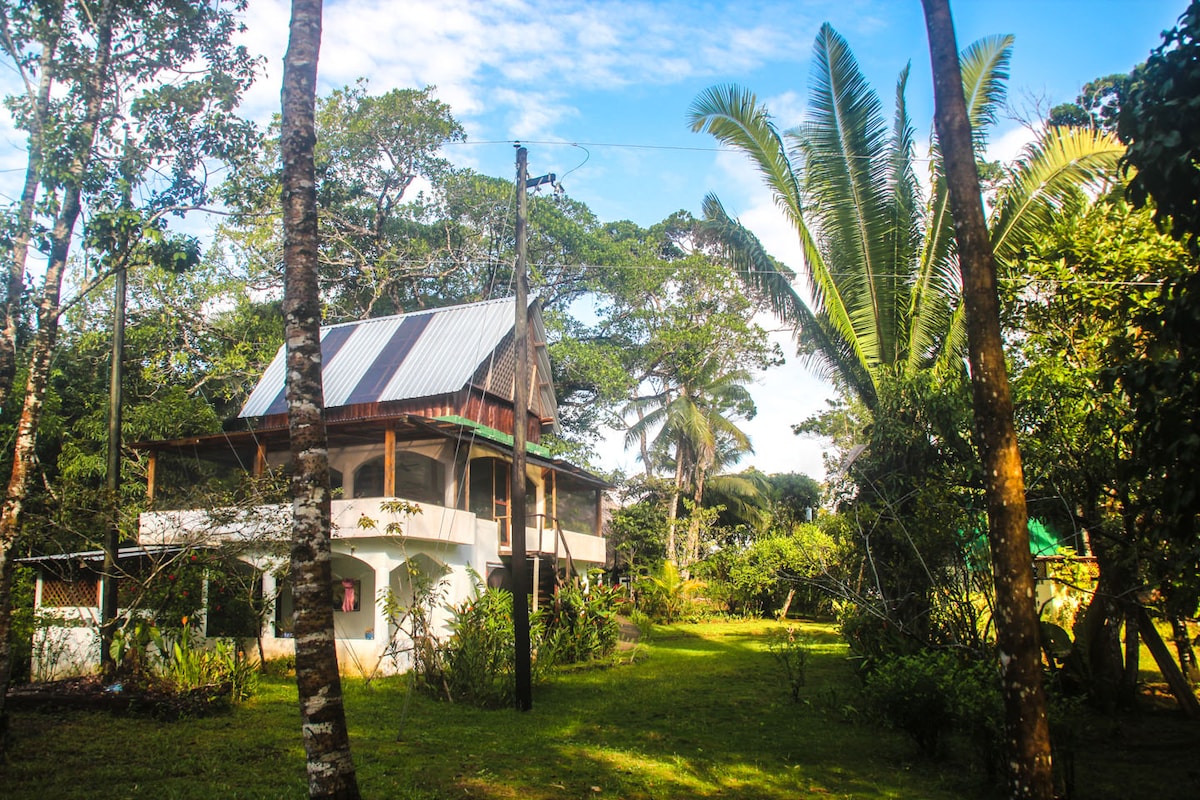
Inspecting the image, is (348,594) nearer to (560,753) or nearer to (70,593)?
(70,593)

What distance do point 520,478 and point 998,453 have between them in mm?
7802

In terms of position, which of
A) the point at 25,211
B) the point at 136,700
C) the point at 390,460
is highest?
the point at 25,211

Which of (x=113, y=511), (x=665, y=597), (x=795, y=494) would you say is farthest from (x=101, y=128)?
(x=795, y=494)

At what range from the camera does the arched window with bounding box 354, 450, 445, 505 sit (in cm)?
2064

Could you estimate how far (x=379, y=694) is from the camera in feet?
43.7

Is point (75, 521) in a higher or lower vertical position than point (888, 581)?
higher

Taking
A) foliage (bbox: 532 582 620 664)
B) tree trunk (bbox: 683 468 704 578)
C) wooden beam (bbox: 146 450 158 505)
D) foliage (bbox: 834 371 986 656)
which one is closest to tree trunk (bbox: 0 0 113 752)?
foliage (bbox: 834 371 986 656)

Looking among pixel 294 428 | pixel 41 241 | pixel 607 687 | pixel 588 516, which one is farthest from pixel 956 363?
pixel 588 516

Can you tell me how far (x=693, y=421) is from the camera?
3088cm

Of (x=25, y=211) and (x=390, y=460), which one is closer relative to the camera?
(x=25, y=211)

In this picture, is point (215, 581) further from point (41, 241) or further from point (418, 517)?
point (41, 241)

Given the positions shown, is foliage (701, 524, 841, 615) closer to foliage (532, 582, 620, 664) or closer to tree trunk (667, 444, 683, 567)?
tree trunk (667, 444, 683, 567)

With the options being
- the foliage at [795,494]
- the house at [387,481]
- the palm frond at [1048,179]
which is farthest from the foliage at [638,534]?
the palm frond at [1048,179]

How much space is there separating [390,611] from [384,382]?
29.2ft
